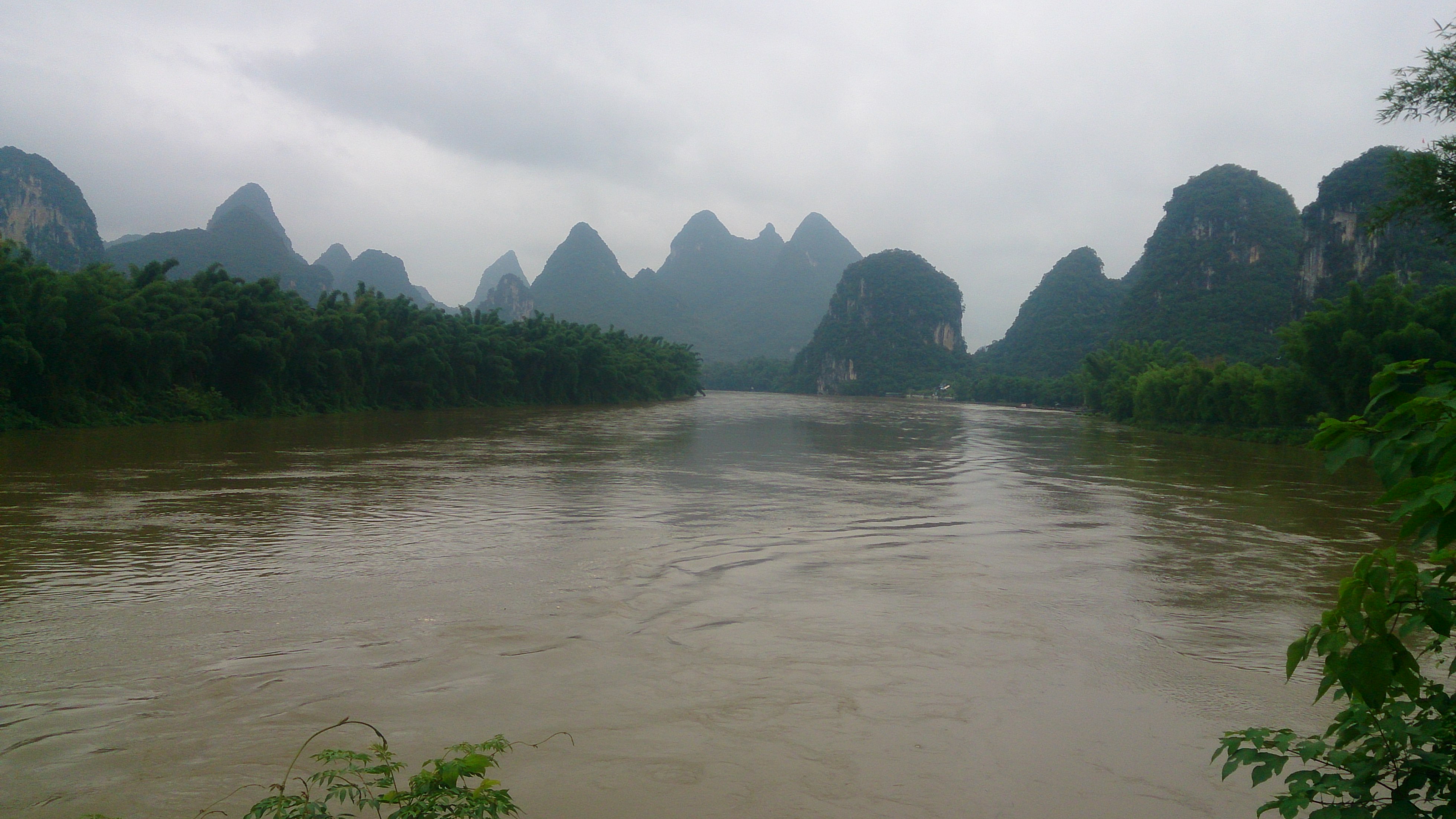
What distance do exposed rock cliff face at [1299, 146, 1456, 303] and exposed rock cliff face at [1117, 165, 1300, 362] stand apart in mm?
2596

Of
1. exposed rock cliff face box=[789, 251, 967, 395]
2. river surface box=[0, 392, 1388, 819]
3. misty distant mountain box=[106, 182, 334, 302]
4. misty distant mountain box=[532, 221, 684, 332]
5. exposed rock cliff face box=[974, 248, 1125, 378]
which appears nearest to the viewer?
river surface box=[0, 392, 1388, 819]

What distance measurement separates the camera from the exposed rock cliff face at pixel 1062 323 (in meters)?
84.4

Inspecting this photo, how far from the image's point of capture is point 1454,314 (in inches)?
717

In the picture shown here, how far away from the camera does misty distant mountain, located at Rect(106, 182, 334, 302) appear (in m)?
73.7

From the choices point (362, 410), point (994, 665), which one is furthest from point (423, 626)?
point (362, 410)

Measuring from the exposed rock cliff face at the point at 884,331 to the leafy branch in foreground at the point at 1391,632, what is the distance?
300 feet

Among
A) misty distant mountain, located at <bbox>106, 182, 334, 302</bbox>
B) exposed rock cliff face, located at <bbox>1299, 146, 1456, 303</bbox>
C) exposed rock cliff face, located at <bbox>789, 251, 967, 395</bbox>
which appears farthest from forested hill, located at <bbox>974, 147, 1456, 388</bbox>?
misty distant mountain, located at <bbox>106, 182, 334, 302</bbox>

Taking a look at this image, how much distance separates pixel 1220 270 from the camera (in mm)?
69062

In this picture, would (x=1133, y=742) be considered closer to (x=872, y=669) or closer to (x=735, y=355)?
Answer: (x=872, y=669)

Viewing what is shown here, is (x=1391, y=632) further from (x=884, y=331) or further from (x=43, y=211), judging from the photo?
(x=884, y=331)

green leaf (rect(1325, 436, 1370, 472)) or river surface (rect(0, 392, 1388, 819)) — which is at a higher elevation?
green leaf (rect(1325, 436, 1370, 472))

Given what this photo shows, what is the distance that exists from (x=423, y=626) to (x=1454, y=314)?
2224cm

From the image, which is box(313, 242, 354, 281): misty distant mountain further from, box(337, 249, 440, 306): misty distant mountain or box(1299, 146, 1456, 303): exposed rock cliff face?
box(1299, 146, 1456, 303): exposed rock cliff face

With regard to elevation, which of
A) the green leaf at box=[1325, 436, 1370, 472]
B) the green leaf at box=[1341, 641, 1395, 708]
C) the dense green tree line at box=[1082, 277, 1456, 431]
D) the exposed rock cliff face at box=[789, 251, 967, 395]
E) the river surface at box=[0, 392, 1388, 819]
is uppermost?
the exposed rock cliff face at box=[789, 251, 967, 395]
